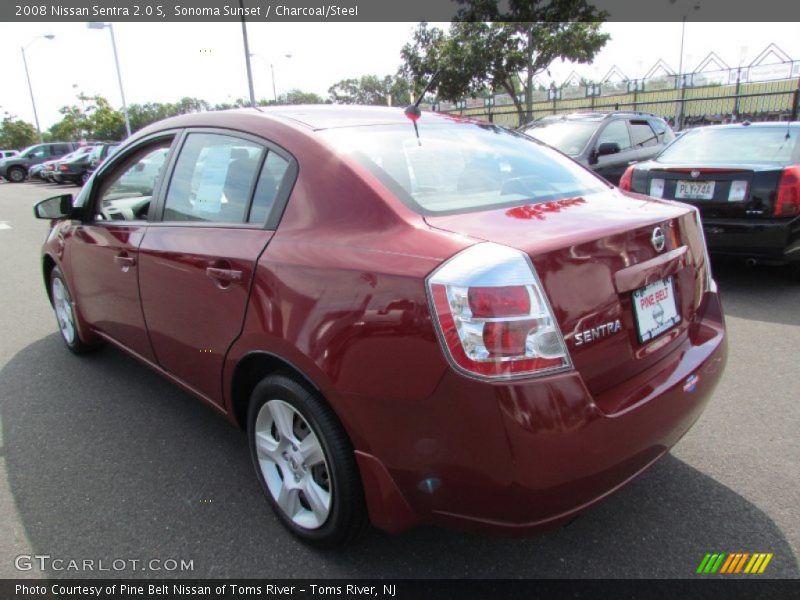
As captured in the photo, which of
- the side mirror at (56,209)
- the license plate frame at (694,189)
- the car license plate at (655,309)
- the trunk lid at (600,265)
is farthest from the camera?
the license plate frame at (694,189)

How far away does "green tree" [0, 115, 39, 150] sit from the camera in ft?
196

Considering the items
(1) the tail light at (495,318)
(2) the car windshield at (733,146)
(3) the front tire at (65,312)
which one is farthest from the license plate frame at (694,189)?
(3) the front tire at (65,312)

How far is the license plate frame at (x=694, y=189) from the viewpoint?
5180 mm

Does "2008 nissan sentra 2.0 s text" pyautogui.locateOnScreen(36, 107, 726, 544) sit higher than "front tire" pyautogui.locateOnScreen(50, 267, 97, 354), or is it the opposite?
"2008 nissan sentra 2.0 s text" pyautogui.locateOnScreen(36, 107, 726, 544)

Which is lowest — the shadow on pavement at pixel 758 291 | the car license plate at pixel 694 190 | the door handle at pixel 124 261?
the shadow on pavement at pixel 758 291

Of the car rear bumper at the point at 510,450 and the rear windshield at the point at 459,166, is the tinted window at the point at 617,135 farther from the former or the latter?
the car rear bumper at the point at 510,450

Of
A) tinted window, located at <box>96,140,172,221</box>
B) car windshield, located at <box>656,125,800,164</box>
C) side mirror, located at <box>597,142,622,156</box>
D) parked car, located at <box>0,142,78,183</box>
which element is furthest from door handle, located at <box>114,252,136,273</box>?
parked car, located at <box>0,142,78,183</box>

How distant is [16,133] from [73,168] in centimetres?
4680

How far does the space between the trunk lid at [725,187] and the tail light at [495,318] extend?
433 cm

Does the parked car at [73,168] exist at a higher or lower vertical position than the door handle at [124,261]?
lower

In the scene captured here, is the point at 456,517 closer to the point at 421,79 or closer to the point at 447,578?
the point at 447,578

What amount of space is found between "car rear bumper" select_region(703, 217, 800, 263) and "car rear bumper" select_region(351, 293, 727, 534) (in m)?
3.84

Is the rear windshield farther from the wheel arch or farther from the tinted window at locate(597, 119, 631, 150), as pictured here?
the tinted window at locate(597, 119, 631, 150)

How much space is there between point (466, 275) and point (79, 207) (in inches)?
115
